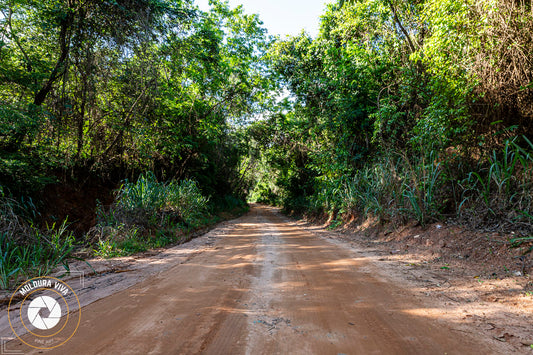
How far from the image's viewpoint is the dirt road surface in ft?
4.82

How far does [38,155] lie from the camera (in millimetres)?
5523

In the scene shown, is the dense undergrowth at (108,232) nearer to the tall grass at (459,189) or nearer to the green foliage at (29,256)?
the green foliage at (29,256)

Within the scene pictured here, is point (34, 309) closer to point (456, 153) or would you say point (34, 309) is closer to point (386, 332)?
point (386, 332)

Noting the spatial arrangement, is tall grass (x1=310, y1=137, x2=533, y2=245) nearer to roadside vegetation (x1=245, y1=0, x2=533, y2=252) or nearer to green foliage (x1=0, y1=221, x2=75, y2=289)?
roadside vegetation (x1=245, y1=0, x2=533, y2=252)

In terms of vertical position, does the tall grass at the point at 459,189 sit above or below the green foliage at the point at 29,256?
above

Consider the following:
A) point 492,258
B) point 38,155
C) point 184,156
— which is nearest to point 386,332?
point 492,258

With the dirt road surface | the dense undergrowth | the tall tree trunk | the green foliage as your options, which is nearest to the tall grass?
the dirt road surface

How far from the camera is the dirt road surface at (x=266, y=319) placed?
147 cm

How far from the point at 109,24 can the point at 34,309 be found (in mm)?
6732

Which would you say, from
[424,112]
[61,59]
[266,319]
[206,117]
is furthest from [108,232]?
[424,112]

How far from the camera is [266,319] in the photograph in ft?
5.95

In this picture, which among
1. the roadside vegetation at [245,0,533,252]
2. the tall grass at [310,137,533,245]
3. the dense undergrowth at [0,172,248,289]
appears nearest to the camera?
the dense undergrowth at [0,172,248,289]

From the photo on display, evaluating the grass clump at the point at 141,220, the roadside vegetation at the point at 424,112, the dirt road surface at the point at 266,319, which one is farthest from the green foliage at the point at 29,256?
the roadside vegetation at the point at 424,112

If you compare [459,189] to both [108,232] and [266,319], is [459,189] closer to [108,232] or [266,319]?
[266,319]
